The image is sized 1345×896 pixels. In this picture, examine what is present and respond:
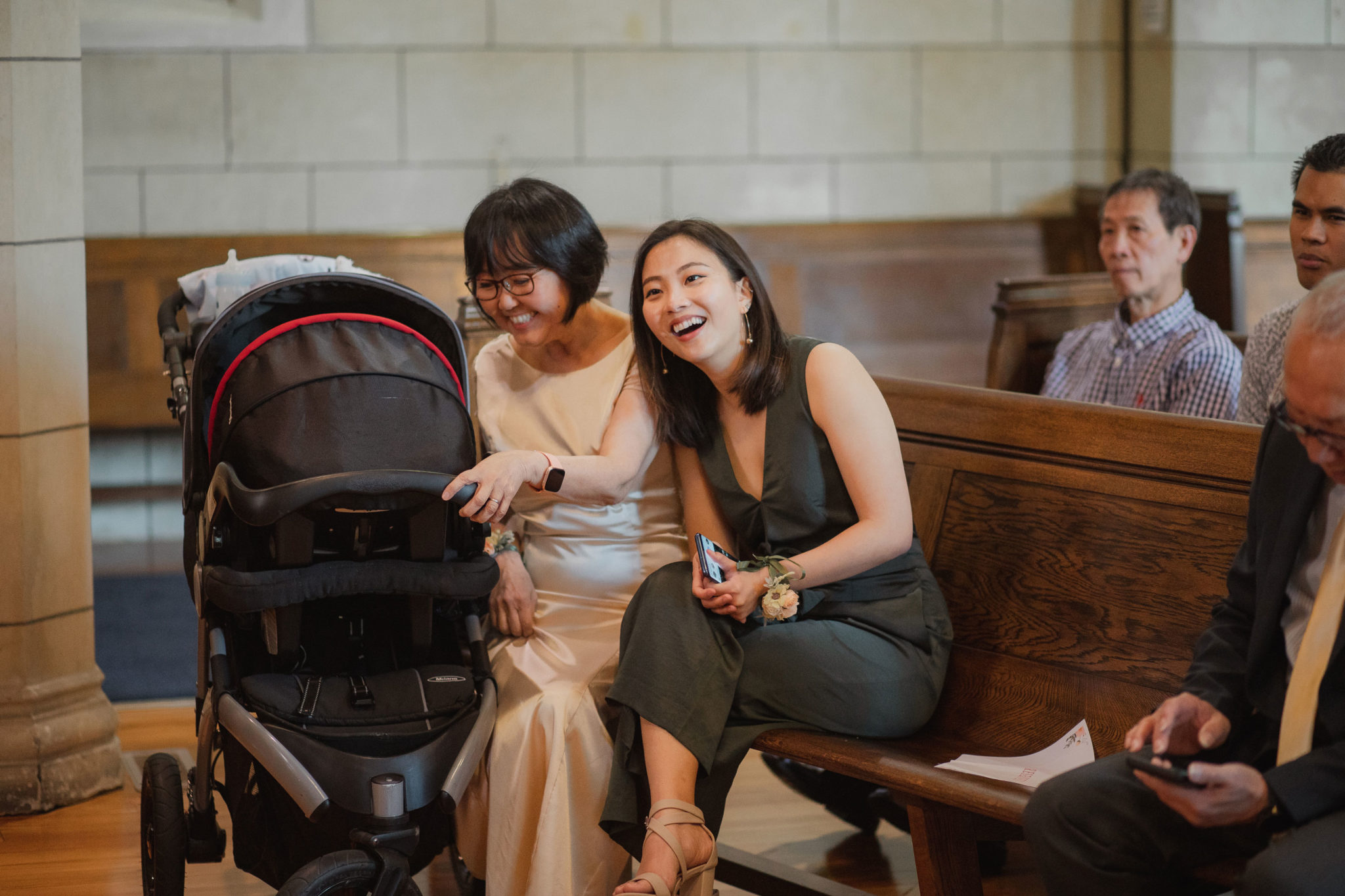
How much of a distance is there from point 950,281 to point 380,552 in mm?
4069

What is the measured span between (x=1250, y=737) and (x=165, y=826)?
1661mm

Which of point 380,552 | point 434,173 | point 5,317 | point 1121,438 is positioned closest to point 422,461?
point 380,552

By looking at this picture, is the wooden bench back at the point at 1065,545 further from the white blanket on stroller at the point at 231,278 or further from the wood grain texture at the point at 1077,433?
the white blanket on stroller at the point at 231,278

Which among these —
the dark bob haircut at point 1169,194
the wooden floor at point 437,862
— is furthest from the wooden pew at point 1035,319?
the wooden floor at point 437,862

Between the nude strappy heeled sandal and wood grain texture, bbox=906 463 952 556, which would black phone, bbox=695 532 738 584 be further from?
wood grain texture, bbox=906 463 952 556

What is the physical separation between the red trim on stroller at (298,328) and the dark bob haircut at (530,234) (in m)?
0.23

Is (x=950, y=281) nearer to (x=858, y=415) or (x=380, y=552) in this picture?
(x=858, y=415)

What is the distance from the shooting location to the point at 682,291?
2.33 meters

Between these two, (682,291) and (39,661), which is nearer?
(682,291)

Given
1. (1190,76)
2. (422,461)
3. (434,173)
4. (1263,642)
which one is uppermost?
(1190,76)

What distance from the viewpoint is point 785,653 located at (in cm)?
223

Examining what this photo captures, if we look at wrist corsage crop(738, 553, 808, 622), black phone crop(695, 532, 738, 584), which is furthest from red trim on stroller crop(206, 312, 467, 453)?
wrist corsage crop(738, 553, 808, 622)

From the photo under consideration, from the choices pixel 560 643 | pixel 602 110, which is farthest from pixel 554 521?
pixel 602 110

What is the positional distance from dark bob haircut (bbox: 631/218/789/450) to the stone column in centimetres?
143
